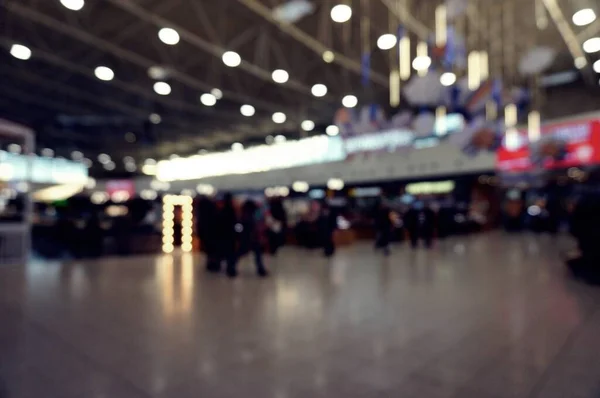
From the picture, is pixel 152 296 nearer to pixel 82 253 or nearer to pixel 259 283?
pixel 259 283

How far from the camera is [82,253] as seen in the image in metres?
10.7

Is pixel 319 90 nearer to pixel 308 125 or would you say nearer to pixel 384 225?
pixel 308 125

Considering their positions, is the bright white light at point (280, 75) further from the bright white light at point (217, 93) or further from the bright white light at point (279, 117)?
the bright white light at point (279, 117)

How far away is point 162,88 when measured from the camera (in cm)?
1559

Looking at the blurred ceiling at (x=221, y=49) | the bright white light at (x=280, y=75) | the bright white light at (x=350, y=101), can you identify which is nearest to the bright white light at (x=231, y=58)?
the blurred ceiling at (x=221, y=49)

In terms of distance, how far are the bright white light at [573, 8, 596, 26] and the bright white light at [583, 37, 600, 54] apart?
105 centimetres

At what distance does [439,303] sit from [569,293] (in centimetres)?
216

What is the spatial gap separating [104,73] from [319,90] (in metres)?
8.14

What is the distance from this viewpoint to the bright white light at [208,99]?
1672 cm

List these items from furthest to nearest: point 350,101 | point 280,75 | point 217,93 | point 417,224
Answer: point 350,101, point 217,93, point 280,75, point 417,224

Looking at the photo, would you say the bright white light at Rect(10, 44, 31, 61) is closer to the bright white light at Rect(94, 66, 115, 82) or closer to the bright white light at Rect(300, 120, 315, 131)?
the bright white light at Rect(94, 66, 115, 82)

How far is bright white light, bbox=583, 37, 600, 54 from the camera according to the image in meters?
10.8

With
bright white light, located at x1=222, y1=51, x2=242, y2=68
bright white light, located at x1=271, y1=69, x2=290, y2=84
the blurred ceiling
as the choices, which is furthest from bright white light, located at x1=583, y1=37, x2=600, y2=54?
bright white light, located at x1=222, y1=51, x2=242, y2=68

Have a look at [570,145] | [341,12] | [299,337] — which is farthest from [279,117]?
[299,337]
